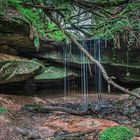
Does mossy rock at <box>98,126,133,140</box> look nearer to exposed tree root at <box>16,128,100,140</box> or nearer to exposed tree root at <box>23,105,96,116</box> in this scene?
exposed tree root at <box>16,128,100,140</box>

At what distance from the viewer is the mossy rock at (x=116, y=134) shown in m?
6.80


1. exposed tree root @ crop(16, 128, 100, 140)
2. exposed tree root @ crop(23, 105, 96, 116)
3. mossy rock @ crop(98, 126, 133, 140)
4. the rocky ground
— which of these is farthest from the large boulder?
mossy rock @ crop(98, 126, 133, 140)

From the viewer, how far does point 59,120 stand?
8.71m

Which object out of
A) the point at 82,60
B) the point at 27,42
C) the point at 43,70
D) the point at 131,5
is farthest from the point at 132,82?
the point at 131,5

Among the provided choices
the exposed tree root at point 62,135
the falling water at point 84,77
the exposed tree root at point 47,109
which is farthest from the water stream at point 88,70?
the exposed tree root at point 62,135

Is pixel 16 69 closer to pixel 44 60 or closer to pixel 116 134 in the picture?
pixel 44 60

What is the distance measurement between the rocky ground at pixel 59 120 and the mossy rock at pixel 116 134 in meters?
0.26

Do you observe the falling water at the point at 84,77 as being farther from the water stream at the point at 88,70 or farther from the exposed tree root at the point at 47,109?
the exposed tree root at the point at 47,109

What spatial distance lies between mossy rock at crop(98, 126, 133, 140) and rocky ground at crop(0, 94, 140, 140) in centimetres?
26

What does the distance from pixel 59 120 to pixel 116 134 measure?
218cm

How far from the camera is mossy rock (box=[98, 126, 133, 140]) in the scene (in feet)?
22.3

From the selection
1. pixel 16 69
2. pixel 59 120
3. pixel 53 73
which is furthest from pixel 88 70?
pixel 59 120

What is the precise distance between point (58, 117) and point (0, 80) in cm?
198

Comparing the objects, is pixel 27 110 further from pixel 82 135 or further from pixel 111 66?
pixel 111 66
